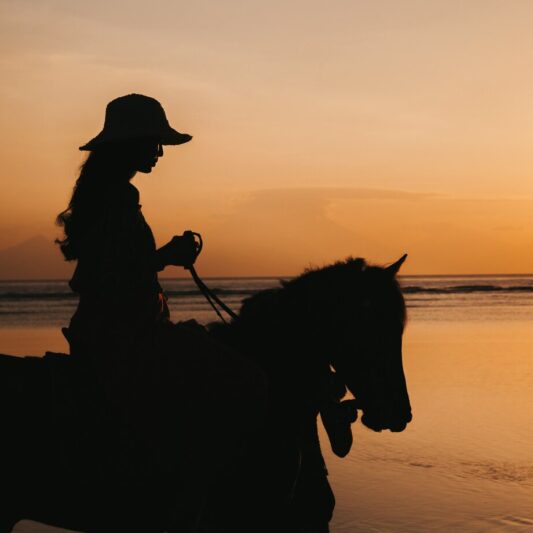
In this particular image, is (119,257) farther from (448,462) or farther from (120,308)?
(448,462)

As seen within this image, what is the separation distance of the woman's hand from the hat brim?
421 mm

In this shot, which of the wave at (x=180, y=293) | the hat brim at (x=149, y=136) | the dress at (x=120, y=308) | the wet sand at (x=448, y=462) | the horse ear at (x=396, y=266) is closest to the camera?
the dress at (x=120, y=308)

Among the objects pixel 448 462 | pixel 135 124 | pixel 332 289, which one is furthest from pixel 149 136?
pixel 448 462

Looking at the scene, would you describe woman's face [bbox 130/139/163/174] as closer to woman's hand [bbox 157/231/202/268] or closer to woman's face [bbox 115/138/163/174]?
woman's face [bbox 115/138/163/174]

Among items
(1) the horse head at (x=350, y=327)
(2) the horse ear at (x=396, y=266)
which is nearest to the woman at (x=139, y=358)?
(1) the horse head at (x=350, y=327)

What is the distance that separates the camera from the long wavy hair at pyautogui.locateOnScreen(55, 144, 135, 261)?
12.8 feet

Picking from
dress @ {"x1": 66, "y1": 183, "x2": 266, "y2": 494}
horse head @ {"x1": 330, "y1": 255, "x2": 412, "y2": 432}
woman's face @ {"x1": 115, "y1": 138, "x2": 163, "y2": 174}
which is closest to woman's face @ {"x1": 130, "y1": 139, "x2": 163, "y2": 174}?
woman's face @ {"x1": 115, "y1": 138, "x2": 163, "y2": 174}

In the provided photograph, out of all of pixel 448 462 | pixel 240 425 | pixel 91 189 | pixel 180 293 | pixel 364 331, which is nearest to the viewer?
pixel 240 425

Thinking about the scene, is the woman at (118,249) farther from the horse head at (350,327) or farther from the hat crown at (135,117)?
the horse head at (350,327)

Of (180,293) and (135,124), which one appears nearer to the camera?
(135,124)

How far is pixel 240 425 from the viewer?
12.4ft

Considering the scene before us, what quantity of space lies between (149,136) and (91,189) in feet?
1.15

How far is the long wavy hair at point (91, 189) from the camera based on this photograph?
153 inches

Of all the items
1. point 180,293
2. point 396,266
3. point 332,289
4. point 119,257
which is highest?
point 119,257
